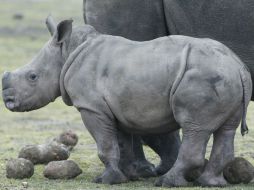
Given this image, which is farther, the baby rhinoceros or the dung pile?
the dung pile

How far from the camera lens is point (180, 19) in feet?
27.6

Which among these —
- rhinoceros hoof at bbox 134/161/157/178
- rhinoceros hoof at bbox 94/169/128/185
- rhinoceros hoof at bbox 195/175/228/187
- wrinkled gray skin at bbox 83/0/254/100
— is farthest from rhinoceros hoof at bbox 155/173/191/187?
wrinkled gray skin at bbox 83/0/254/100

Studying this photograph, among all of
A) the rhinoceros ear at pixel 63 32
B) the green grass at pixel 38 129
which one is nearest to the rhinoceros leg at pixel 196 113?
the green grass at pixel 38 129

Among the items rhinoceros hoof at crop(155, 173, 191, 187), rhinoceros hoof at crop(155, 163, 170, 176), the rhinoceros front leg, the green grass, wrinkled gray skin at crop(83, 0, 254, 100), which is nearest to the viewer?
rhinoceros hoof at crop(155, 173, 191, 187)

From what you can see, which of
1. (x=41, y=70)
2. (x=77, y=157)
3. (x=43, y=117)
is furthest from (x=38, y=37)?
(x=41, y=70)

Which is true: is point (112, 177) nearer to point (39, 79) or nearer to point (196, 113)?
point (196, 113)

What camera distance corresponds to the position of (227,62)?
749cm

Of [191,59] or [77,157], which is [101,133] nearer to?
[191,59]

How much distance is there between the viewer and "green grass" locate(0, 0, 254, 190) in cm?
795

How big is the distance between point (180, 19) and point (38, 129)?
4.18m

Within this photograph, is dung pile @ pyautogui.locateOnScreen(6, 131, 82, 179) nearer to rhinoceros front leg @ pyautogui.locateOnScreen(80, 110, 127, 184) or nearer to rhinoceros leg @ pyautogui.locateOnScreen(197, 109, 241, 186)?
rhinoceros front leg @ pyautogui.locateOnScreen(80, 110, 127, 184)

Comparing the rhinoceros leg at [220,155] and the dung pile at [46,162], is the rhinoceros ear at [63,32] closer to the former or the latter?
the dung pile at [46,162]

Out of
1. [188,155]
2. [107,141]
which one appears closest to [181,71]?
[188,155]

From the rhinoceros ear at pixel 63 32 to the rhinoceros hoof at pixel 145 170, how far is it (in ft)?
3.90
